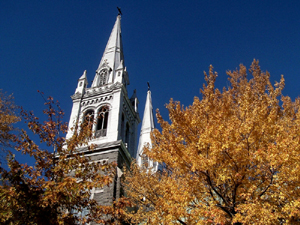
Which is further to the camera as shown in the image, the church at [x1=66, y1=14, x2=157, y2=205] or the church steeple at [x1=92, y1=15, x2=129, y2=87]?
the church steeple at [x1=92, y1=15, x2=129, y2=87]

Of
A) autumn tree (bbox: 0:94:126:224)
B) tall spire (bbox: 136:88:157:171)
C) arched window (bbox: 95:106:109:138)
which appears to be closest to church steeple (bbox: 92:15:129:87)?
arched window (bbox: 95:106:109:138)

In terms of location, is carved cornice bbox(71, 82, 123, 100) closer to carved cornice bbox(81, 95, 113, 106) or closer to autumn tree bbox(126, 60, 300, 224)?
carved cornice bbox(81, 95, 113, 106)

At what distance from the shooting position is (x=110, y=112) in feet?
78.2

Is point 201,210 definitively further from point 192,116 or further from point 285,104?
point 285,104

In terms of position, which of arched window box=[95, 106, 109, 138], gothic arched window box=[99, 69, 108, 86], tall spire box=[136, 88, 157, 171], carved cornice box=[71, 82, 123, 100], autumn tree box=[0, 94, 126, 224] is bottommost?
autumn tree box=[0, 94, 126, 224]

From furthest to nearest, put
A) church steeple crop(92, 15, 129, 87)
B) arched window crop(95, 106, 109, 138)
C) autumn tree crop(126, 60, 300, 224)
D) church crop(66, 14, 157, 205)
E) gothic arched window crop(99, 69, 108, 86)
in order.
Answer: gothic arched window crop(99, 69, 108, 86), church steeple crop(92, 15, 129, 87), arched window crop(95, 106, 109, 138), church crop(66, 14, 157, 205), autumn tree crop(126, 60, 300, 224)

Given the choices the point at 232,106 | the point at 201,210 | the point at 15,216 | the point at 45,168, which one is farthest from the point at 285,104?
the point at 15,216

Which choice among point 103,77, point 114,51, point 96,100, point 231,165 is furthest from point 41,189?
point 114,51

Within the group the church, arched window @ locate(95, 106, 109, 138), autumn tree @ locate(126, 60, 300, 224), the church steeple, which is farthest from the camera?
the church steeple

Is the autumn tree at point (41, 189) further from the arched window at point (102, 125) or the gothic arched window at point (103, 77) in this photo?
the gothic arched window at point (103, 77)

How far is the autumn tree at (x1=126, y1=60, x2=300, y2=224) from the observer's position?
7469 mm

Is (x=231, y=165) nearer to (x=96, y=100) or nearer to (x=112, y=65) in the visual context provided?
(x=96, y=100)

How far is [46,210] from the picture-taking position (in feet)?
25.2

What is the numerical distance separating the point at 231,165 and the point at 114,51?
2526 centimetres
